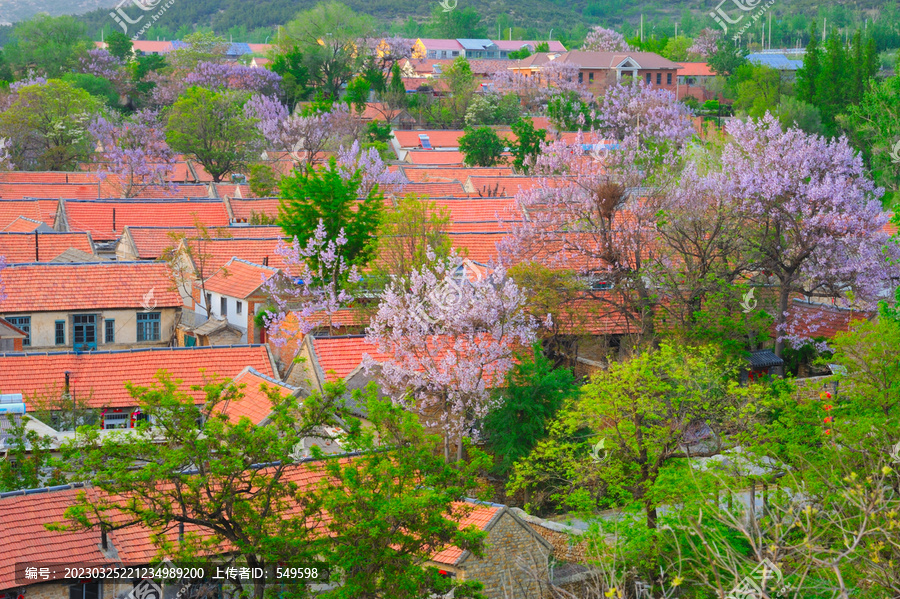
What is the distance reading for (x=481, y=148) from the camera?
235 ft

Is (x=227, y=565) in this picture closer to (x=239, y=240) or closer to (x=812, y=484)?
(x=812, y=484)

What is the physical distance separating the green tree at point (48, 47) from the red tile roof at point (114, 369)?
79087 mm

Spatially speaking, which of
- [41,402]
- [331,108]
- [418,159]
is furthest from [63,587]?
[331,108]

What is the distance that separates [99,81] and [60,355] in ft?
229

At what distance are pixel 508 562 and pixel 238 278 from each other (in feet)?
67.7

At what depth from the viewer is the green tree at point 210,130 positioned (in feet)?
203

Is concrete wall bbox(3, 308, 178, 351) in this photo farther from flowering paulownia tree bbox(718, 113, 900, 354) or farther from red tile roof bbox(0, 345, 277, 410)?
flowering paulownia tree bbox(718, 113, 900, 354)

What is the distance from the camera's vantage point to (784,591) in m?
11.0

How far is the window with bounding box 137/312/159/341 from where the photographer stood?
121 ft

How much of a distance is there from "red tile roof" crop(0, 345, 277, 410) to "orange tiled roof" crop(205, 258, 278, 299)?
219 inches

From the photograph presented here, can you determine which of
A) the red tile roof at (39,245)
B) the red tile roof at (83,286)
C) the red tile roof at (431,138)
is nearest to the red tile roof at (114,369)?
the red tile roof at (83,286)

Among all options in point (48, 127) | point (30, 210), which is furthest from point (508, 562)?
point (48, 127)

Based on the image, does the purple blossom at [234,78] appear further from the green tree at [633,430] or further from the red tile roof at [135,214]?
the green tree at [633,430]

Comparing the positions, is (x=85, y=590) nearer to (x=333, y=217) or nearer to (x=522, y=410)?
(x=522, y=410)
